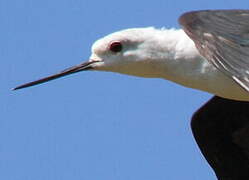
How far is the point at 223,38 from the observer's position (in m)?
20.2

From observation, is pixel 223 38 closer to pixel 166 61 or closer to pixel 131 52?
pixel 166 61

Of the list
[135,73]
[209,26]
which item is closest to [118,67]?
[135,73]

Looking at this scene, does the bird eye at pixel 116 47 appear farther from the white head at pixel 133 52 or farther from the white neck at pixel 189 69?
the white neck at pixel 189 69

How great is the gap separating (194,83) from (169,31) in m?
0.76

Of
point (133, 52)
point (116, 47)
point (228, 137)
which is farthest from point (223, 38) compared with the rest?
point (228, 137)

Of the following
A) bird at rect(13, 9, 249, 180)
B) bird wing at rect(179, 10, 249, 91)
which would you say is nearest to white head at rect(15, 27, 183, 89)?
bird at rect(13, 9, 249, 180)

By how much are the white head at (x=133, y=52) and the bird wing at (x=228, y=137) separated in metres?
2.04

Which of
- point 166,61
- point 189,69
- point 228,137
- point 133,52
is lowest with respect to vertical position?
point 228,137

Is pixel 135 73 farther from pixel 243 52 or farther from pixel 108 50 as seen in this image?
pixel 243 52

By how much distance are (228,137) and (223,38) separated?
352 cm

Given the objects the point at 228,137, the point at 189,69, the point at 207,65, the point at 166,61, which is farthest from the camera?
the point at 228,137

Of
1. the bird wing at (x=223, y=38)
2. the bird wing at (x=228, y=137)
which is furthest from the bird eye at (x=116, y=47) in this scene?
the bird wing at (x=228, y=137)

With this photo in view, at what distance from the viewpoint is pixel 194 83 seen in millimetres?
21156

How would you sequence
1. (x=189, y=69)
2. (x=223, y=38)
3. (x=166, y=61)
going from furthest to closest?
(x=166, y=61), (x=189, y=69), (x=223, y=38)
